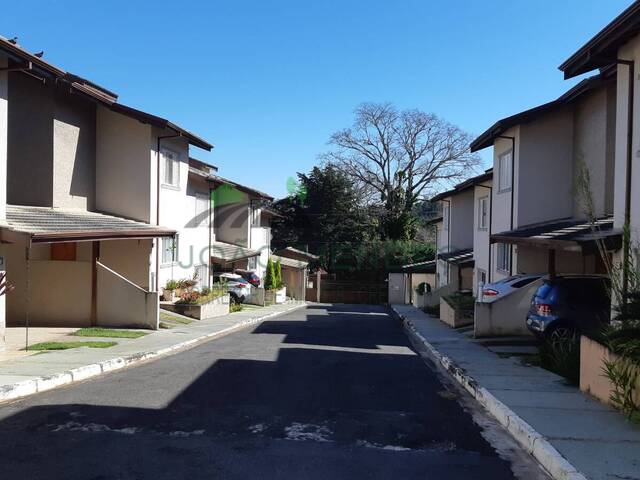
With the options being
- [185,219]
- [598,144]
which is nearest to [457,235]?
[185,219]

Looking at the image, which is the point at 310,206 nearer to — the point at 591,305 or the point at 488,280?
the point at 488,280

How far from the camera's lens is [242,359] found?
39.7 ft

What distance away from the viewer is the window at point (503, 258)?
19.5 m

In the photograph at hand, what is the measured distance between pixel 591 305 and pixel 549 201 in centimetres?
620

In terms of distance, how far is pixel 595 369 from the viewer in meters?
8.32

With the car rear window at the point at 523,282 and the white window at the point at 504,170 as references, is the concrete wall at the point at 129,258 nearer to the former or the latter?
the car rear window at the point at 523,282

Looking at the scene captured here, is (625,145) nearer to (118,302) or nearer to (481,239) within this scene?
(118,302)

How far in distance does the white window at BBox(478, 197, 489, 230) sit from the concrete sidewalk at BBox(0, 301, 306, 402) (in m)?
11.5

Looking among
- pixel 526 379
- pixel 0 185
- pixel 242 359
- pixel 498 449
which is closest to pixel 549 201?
pixel 526 379

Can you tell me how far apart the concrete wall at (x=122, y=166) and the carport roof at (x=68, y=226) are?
480 mm

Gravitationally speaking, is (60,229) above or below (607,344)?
above

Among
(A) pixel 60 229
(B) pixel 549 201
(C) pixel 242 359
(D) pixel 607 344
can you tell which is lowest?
(C) pixel 242 359

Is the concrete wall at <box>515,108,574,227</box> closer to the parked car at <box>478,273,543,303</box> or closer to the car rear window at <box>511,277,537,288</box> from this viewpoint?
the parked car at <box>478,273,543,303</box>

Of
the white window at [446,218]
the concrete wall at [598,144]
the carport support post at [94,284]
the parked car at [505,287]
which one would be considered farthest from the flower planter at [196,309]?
the white window at [446,218]
